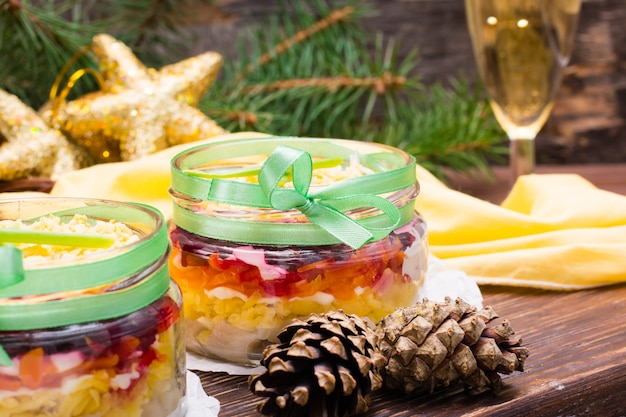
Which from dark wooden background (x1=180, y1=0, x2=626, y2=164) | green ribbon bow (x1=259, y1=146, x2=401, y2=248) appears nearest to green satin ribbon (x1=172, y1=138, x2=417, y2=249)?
green ribbon bow (x1=259, y1=146, x2=401, y2=248)

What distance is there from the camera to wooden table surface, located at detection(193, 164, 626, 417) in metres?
0.47

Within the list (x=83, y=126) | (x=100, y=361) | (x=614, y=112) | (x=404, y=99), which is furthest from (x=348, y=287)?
(x=614, y=112)

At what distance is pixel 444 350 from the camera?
0.47 m

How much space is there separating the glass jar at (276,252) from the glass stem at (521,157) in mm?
474

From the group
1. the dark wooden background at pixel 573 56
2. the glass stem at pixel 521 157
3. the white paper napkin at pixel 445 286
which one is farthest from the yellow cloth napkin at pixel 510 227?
the dark wooden background at pixel 573 56

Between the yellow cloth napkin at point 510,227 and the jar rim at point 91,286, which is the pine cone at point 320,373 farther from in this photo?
the yellow cloth napkin at point 510,227

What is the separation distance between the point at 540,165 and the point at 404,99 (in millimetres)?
274

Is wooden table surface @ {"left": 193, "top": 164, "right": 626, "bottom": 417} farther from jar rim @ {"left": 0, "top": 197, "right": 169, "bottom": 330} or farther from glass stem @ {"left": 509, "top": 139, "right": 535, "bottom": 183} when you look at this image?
glass stem @ {"left": 509, "top": 139, "right": 535, "bottom": 183}

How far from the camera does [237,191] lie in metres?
0.51

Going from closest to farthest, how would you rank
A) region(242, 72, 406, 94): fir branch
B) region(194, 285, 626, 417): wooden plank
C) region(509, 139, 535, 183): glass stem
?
region(194, 285, 626, 417): wooden plank, region(509, 139, 535, 183): glass stem, region(242, 72, 406, 94): fir branch

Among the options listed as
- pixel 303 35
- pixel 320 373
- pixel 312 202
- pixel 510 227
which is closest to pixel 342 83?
pixel 303 35

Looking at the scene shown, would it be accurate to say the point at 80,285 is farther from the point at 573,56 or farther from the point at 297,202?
the point at 573,56

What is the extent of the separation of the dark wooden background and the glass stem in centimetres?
44

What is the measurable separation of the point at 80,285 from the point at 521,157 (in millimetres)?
716
